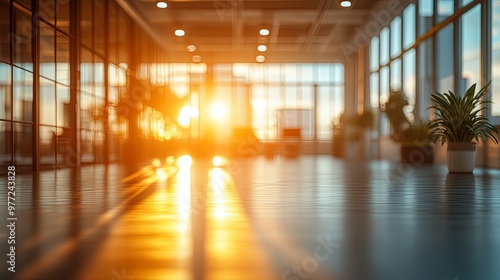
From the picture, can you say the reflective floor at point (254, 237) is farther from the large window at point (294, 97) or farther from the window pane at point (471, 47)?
the large window at point (294, 97)

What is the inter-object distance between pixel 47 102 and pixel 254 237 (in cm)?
970

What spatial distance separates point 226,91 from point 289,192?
2289cm

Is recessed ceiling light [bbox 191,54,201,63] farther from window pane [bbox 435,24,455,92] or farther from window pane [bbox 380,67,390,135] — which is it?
window pane [bbox 435,24,455,92]

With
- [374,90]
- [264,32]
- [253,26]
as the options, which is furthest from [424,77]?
[264,32]

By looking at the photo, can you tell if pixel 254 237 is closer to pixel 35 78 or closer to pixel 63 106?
pixel 35 78

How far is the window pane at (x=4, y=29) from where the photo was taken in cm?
961

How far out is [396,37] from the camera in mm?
19297

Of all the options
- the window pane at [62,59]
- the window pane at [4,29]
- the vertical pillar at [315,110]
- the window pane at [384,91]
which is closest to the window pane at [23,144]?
the window pane at [4,29]

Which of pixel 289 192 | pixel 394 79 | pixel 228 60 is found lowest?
pixel 289 192

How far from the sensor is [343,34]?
23266 millimetres

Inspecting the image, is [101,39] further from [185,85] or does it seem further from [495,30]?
[185,85]

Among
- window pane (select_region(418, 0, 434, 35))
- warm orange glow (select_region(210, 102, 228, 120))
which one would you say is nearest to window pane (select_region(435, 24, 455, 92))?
window pane (select_region(418, 0, 434, 35))

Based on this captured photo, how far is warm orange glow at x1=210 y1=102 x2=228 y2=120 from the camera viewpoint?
29141 millimetres

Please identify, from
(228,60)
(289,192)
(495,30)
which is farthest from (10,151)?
(228,60)
